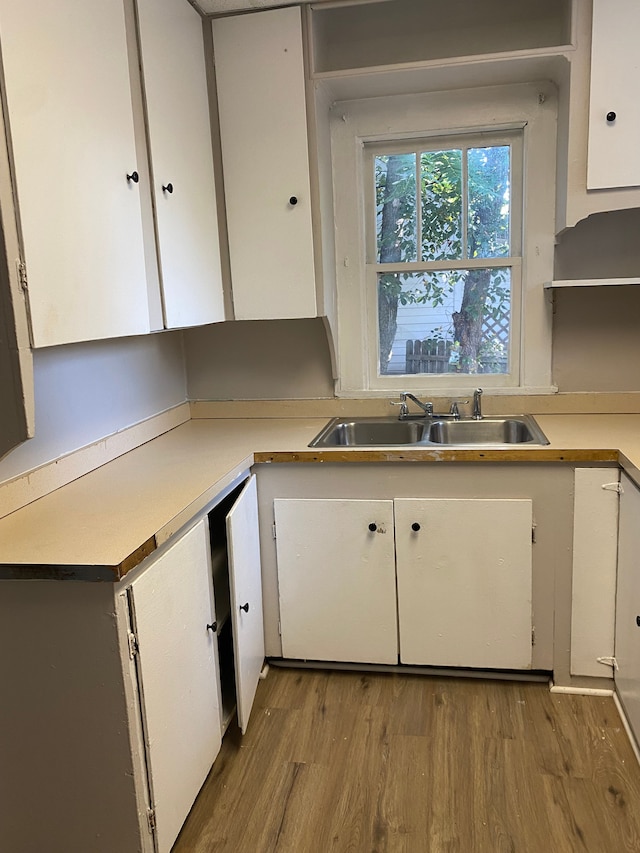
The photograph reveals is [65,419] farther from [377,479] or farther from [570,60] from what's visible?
[570,60]

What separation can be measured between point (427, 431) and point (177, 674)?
1.33 metres

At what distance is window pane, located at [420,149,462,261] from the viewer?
2617 millimetres

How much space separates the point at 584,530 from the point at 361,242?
137 centimetres

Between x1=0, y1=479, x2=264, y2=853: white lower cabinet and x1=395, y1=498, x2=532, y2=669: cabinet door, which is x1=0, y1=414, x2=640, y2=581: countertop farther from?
x1=395, y1=498, x2=532, y2=669: cabinet door

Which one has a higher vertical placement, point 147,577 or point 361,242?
point 361,242

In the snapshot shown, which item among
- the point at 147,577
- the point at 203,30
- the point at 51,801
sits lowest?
the point at 51,801

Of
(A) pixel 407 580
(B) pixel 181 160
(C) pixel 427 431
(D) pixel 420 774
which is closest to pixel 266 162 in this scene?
(B) pixel 181 160

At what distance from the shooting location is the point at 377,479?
2182mm

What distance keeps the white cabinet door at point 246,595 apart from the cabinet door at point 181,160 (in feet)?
2.03

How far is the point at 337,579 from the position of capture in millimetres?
2250

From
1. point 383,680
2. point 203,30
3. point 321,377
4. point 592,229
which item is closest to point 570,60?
point 592,229

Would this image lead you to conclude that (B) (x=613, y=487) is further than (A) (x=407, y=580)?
No

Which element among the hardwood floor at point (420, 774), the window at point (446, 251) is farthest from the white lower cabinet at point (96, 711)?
the window at point (446, 251)

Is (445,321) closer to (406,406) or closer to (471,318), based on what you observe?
(471,318)
